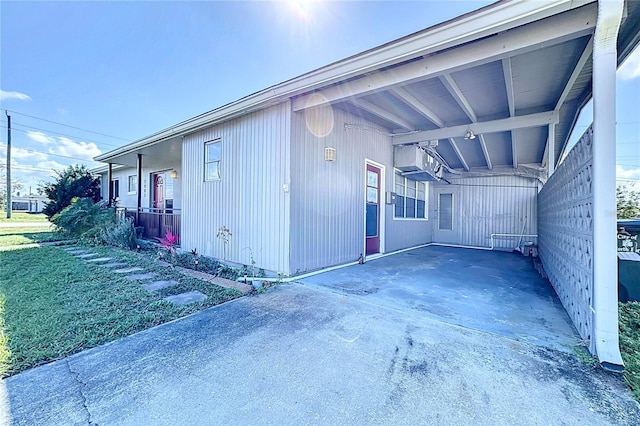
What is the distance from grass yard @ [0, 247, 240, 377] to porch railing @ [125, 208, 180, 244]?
241 centimetres

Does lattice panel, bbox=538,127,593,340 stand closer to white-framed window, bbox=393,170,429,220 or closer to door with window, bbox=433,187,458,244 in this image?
white-framed window, bbox=393,170,429,220

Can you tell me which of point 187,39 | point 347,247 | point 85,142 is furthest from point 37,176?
point 347,247

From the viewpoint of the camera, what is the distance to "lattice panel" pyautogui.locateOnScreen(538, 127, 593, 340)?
7.76 ft

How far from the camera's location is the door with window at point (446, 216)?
10.6 m

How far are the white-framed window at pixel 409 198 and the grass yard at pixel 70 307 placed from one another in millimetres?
5687

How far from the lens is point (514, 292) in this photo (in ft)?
13.3

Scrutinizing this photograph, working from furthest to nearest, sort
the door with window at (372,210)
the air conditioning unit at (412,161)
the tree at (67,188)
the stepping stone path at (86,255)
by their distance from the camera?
the tree at (67,188) → the air conditioning unit at (412,161) → the door with window at (372,210) → the stepping stone path at (86,255)

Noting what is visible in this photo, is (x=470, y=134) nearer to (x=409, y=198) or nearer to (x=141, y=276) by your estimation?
(x=409, y=198)

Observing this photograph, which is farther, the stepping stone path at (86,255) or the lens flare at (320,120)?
the stepping stone path at (86,255)

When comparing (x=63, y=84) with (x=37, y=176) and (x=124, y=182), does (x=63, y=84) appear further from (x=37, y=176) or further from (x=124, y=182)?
(x=37, y=176)

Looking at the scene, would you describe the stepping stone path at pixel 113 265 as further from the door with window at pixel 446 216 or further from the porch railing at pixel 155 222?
the door with window at pixel 446 216

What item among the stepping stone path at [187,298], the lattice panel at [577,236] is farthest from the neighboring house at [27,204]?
the lattice panel at [577,236]

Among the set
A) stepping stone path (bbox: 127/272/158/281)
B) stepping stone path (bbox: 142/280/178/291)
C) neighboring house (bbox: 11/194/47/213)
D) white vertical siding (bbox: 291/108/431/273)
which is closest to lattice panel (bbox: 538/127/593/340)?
white vertical siding (bbox: 291/108/431/273)

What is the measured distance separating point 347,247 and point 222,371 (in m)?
4.03
